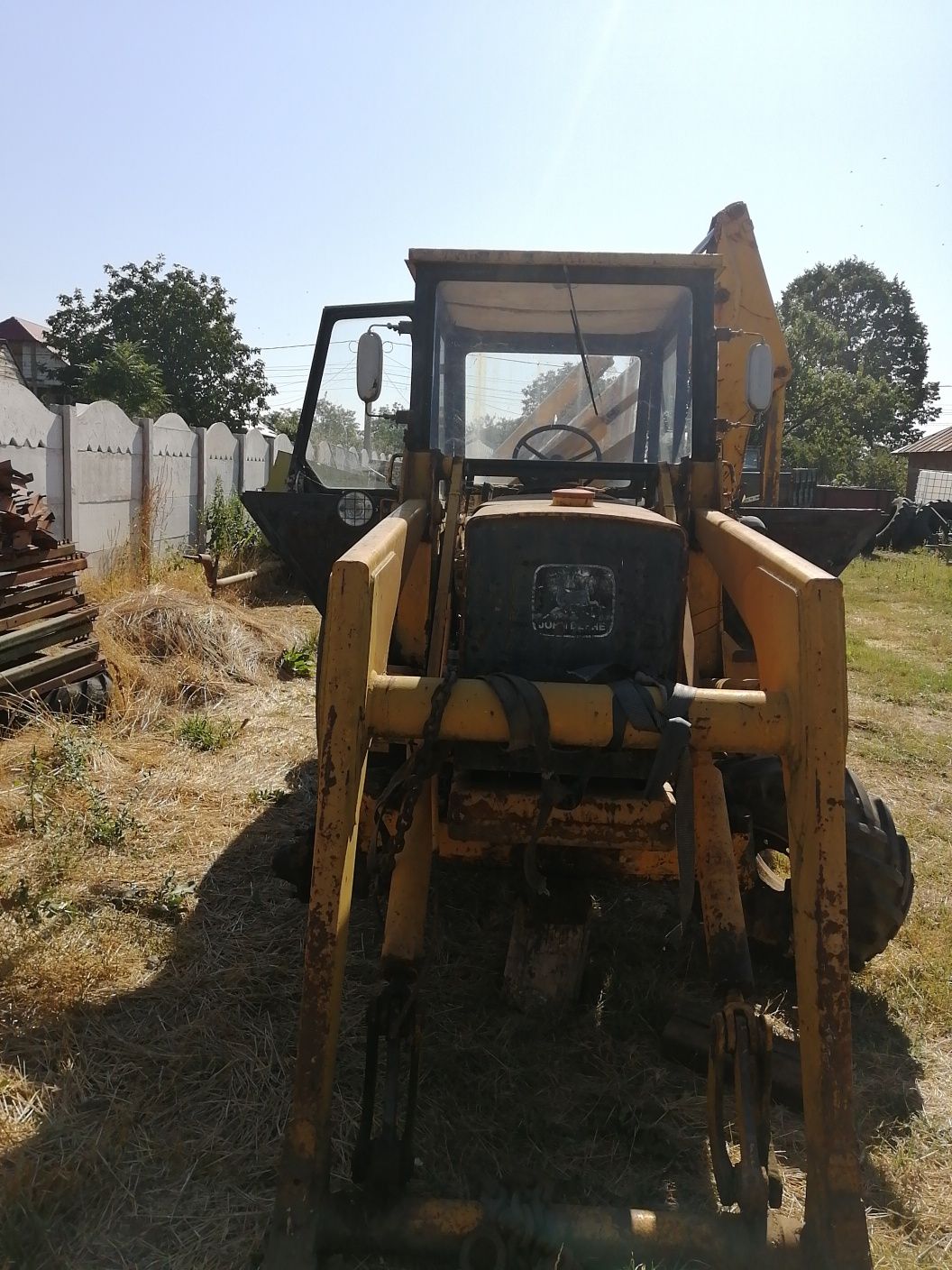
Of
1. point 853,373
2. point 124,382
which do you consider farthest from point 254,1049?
point 853,373

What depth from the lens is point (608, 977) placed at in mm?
3299

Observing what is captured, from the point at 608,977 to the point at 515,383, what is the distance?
249 cm

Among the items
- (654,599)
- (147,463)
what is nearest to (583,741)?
(654,599)

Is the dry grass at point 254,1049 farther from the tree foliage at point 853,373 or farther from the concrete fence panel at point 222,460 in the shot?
the tree foliage at point 853,373

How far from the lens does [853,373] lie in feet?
151

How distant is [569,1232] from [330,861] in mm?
931

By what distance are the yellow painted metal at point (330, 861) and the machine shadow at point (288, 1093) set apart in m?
0.41

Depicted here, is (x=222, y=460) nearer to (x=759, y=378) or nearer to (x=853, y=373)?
(x=759, y=378)

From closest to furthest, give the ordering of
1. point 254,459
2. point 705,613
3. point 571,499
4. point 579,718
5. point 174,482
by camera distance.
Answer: point 579,718, point 571,499, point 705,613, point 174,482, point 254,459

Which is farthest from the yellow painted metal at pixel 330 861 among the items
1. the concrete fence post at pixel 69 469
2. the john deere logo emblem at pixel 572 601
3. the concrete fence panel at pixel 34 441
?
the concrete fence post at pixel 69 469

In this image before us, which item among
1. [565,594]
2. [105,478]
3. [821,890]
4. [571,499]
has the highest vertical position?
[105,478]

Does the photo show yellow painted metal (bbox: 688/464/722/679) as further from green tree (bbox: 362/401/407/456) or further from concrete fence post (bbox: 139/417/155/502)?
concrete fence post (bbox: 139/417/155/502)

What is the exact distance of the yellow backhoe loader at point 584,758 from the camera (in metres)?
1.97

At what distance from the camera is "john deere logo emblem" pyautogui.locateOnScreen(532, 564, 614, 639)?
2496 mm
